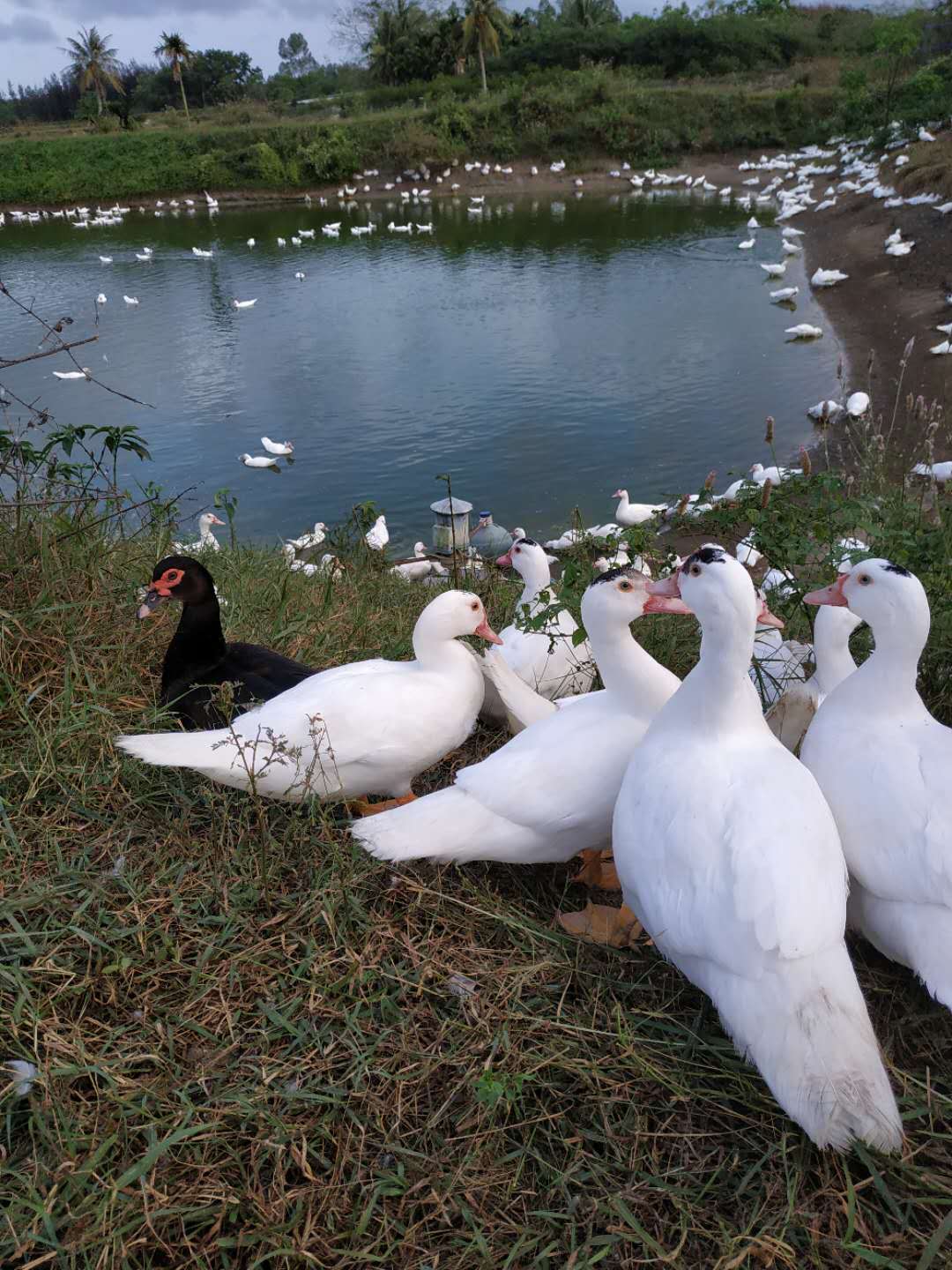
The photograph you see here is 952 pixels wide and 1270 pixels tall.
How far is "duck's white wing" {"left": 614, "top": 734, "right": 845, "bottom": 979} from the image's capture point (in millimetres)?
1976

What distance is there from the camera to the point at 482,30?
144 feet

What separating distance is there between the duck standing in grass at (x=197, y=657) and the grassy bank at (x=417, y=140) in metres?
36.2

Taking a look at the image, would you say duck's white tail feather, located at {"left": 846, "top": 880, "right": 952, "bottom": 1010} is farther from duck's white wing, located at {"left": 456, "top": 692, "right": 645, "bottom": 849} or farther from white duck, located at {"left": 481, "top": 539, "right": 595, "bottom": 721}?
white duck, located at {"left": 481, "top": 539, "right": 595, "bottom": 721}

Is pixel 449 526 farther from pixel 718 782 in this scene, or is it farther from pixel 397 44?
pixel 397 44

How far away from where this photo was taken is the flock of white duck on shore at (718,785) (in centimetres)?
193

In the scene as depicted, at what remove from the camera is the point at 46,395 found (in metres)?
15.0

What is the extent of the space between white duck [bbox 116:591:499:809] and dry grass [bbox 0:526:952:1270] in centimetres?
16

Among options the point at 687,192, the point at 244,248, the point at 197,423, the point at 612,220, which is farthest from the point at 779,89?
the point at 197,423

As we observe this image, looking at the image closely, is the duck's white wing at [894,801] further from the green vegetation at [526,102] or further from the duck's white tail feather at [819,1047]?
the green vegetation at [526,102]

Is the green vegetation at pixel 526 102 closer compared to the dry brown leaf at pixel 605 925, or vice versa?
the dry brown leaf at pixel 605 925

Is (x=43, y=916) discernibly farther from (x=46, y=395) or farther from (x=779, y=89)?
(x=779, y=89)

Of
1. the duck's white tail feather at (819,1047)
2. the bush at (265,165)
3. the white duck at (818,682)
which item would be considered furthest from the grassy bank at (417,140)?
the duck's white tail feather at (819,1047)

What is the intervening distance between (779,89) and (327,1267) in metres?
44.3

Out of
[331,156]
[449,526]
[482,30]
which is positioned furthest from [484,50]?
[449,526]
